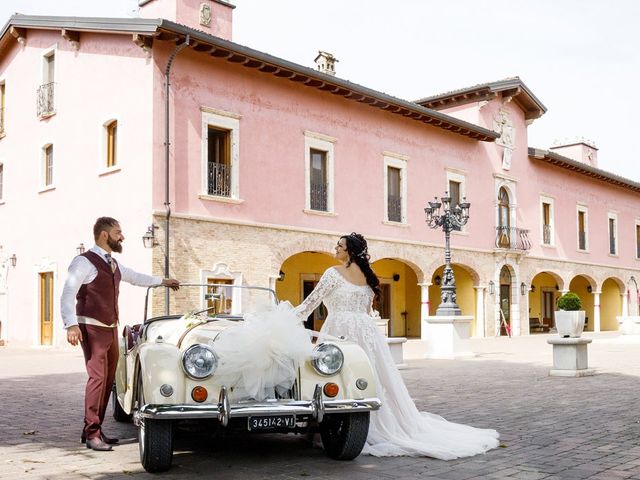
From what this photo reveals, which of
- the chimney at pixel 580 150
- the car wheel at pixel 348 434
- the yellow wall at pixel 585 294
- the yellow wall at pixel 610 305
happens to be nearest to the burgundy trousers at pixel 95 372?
the car wheel at pixel 348 434

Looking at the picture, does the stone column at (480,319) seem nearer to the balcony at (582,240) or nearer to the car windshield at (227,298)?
the balcony at (582,240)

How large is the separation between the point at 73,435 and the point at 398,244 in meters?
17.3

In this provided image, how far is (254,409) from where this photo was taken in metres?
4.88

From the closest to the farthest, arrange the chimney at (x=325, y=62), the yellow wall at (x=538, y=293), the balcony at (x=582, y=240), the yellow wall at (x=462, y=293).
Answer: the chimney at (x=325, y=62), the yellow wall at (x=462, y=293), the balcony at (x=582, y=240), the yellow wall at (x=538, y=293)

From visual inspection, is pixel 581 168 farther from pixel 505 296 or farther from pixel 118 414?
pixel 118 414

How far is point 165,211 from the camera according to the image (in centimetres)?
1670

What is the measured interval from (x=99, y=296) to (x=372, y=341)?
2275mm

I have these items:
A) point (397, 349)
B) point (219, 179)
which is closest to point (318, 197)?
point (219, 179)

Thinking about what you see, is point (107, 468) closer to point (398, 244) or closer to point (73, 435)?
point (73, 435)

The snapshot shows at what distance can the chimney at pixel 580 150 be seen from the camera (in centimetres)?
3891

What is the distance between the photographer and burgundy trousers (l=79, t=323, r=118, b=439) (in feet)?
19.1

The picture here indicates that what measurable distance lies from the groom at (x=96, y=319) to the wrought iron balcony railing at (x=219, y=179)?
1190cm

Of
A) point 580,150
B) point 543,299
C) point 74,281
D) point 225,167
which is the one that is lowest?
point 543,299

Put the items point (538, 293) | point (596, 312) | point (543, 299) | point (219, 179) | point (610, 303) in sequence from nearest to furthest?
point (219, 179) → point (596, 312) → point (538, 293) → point (543, 299) → point (610, 303)
